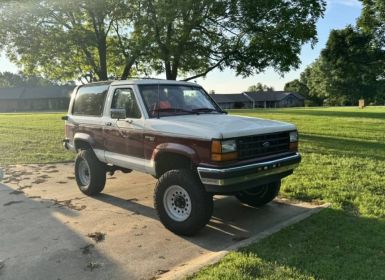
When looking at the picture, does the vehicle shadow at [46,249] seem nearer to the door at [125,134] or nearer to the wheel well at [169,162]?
the door at [125,134]

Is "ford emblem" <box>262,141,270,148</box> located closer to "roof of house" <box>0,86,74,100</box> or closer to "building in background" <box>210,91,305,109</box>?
"roof of house" <box>0,86,74,100</box>

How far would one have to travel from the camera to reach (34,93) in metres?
85.5

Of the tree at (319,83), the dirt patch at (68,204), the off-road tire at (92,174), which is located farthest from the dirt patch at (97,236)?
the tree at (319,83)

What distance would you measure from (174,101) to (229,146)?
1758 millimetres

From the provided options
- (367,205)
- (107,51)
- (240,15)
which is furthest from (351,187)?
(107,51)

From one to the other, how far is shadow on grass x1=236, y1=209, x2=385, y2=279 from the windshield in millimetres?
2341

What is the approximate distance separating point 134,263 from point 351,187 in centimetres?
446

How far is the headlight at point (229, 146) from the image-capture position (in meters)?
4.98

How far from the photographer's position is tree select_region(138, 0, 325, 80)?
1454 cm

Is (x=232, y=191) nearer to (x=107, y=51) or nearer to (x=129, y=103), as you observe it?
(x=129, y=103)

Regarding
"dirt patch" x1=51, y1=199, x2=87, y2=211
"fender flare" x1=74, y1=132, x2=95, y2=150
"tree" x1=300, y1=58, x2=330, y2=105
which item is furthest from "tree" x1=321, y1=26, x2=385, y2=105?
"dirt patch" x1=51, y1=199, x2=87, y2=211

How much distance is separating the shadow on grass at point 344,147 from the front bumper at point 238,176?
5.83 metres

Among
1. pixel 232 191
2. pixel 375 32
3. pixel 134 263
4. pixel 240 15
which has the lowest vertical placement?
pixel 134 263

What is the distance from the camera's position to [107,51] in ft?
69.1
